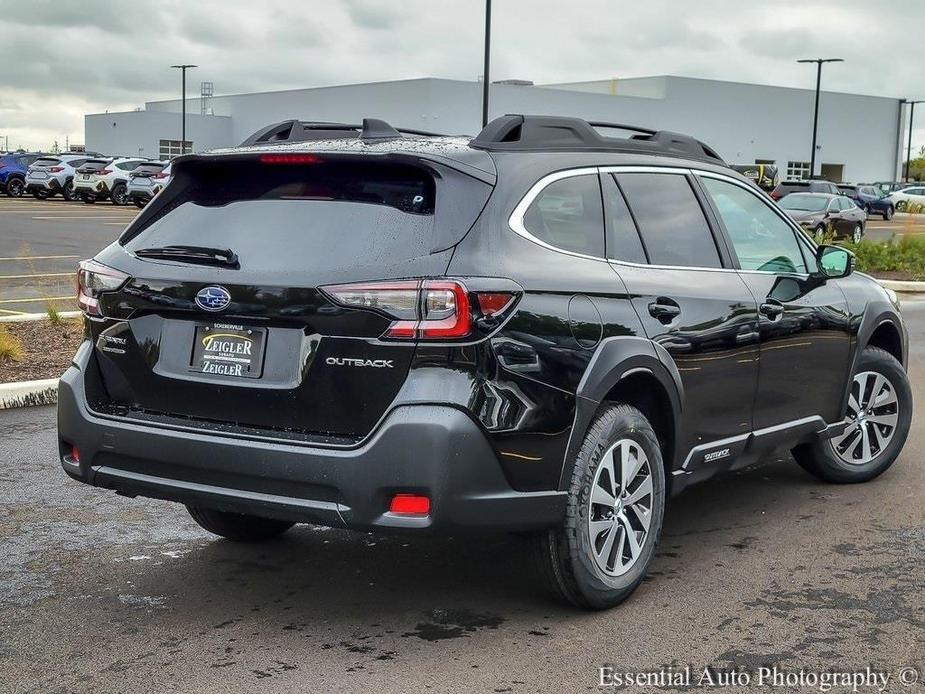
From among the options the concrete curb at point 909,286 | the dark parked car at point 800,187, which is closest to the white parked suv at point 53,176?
the dark parked car at point 800,187

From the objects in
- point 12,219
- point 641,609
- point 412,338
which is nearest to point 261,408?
point 412,338

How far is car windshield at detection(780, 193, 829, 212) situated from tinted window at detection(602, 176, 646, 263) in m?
31.8

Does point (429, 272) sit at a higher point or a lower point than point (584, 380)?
higher

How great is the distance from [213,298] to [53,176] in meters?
46.9

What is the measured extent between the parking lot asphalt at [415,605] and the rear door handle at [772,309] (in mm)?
1018

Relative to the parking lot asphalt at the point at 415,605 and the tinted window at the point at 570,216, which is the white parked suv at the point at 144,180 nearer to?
the parking lot asphalt at the point at 415,605

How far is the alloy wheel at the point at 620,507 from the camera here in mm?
4684

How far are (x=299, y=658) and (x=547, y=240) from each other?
170cm

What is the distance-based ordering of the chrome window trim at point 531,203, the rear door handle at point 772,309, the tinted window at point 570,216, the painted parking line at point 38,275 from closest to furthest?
the chrome window trim at point 531,203, the tinted window at point 570,216, the rear door handle at point 772,309, the painted parking line at point 38,275

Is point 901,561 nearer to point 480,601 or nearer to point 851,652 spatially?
point 851,652

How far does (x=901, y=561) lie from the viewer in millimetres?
5445

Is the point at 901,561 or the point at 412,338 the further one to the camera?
the point at 901,561

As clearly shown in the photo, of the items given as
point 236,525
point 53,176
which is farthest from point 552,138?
point 53,176

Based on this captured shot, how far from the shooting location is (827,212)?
118 feet
